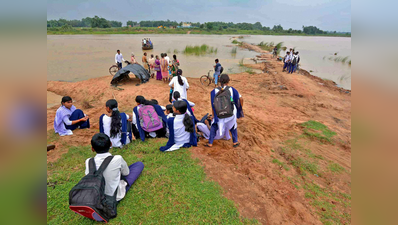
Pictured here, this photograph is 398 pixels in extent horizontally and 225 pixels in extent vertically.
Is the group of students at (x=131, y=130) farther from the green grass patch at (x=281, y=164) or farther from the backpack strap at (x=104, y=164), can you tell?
the green grass patch at (x=281, y=164)

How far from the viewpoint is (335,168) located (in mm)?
→ 4004

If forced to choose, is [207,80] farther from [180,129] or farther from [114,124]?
[114,124]

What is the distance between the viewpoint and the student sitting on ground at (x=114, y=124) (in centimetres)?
399

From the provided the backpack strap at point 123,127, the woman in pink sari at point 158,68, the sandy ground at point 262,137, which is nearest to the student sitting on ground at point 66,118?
the sandy ground at point 262,137

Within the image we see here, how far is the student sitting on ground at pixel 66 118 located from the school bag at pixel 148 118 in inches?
69.1

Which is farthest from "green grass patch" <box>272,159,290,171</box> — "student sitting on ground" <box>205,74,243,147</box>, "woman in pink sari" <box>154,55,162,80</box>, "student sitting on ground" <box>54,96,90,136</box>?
"woman in pink sari" <box>154,55,162,80</box>

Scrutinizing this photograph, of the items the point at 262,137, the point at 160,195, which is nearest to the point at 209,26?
the point at 262,137

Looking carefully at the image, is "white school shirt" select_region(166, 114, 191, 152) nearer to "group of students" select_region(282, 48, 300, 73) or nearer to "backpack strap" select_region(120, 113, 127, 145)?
"backpack strap" select_region(120, 113, 127, 145)

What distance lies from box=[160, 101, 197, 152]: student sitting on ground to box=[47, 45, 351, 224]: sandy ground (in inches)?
10.7

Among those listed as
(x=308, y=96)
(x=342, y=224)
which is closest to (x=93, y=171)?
(x=342, y=224)

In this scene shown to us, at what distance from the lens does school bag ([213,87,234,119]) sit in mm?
4020
